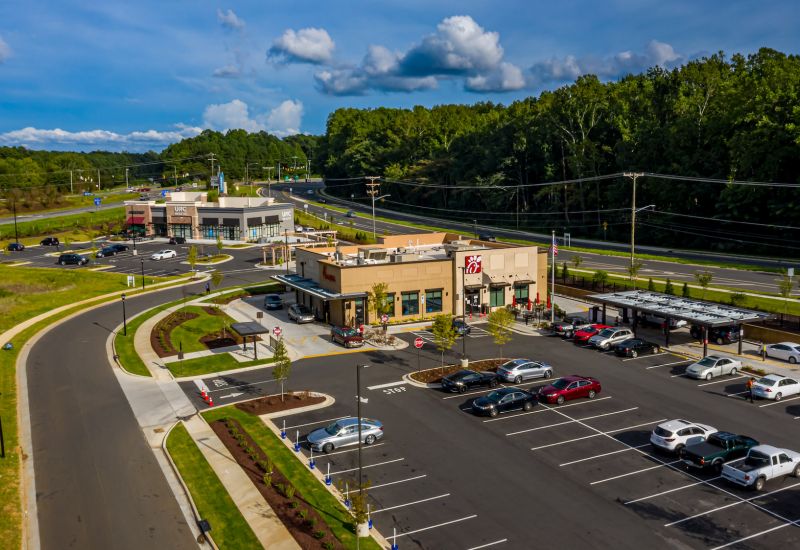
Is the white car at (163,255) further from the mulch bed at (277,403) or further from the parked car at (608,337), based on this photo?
the parked car at (608,337)

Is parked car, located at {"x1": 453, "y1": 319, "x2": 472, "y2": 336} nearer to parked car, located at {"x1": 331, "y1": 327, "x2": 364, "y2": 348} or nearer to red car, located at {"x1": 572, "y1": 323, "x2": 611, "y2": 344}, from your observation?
parked car, located at {"x1": 331, "y1": 327, "x2": 364, "y2": 348}

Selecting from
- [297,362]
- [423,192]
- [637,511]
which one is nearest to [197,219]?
[423,192]

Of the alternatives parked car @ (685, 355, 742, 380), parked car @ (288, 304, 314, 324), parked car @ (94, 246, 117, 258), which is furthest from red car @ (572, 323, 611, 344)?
parked car @ (94, 246, 117, 258)

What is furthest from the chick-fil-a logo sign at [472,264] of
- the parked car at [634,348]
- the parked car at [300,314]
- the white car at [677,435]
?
the white car at [677,435]

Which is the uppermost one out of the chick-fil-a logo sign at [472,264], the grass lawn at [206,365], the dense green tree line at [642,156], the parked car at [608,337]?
the dense green tree line at [642,156]

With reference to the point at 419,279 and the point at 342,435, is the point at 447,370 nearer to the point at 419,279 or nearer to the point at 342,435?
the point at 342,435

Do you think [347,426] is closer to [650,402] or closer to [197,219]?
[650,402]

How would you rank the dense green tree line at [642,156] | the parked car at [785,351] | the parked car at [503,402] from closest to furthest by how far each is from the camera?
the parked car at [503,402]
the parked car at [785,351]
the dense green tree line at [642,156]
